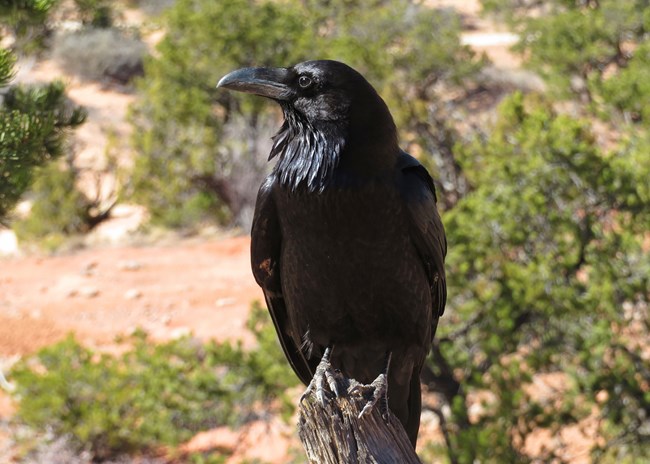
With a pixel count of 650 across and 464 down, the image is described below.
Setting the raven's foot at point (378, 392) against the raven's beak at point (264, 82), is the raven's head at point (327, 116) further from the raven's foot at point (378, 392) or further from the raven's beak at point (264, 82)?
the raven's foot at point (378, 392)

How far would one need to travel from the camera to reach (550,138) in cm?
591

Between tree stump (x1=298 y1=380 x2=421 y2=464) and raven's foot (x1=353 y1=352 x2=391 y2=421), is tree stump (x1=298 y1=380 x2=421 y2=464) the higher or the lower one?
the lower one

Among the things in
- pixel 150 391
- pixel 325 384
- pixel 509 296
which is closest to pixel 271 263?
pixel 325 384

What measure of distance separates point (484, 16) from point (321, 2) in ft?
28.4

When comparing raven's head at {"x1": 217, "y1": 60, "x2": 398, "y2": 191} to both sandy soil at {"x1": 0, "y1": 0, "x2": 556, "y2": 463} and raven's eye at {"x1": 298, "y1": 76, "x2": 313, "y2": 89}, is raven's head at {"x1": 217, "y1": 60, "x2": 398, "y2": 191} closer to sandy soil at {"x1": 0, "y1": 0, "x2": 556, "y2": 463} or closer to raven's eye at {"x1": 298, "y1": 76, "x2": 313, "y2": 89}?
raven's eye at {"x1": 298, "y1": 76, "x2": 313, "y2": 89}

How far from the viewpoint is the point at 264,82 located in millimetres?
2656

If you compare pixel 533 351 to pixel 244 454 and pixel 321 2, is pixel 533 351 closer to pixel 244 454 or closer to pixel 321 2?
pixel 244 454

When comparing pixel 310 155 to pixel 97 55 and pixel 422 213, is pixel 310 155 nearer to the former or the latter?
pixel 422 213

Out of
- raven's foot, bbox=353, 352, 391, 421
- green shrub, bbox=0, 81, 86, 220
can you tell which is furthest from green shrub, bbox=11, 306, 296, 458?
raven's foot, bbox=353, 352, 391, 421

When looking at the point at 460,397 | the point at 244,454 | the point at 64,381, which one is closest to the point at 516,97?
the point at 460,397

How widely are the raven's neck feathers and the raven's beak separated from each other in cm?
9

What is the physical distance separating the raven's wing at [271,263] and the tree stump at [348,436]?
697 mm

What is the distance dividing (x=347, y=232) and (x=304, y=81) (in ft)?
1.62

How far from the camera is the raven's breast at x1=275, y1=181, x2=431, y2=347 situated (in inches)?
104
